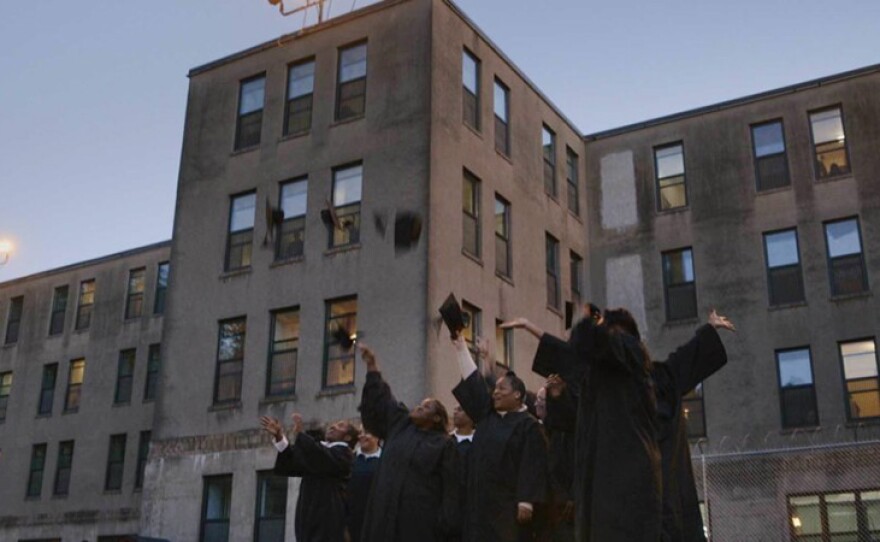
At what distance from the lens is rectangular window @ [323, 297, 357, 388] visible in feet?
67.6

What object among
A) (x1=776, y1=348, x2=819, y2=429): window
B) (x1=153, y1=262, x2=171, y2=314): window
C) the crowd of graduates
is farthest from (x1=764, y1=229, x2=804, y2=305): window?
(x1=153, y1=262, x2=171, y2=314): window

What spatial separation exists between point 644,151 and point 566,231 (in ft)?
11.3

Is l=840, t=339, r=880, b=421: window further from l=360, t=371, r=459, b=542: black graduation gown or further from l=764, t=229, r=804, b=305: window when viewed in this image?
l=360, t=371, r=459, b=542: black graduation gown

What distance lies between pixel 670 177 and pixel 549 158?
3.43m

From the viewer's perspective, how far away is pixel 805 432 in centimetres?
2328

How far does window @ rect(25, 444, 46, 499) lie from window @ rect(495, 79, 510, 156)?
2190cm

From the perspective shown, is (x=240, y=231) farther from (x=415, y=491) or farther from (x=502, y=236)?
(x=415, y=491)

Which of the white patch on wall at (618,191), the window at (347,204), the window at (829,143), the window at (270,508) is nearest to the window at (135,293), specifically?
the window at (347,204)

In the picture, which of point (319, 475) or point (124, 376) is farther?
point (124, 376)

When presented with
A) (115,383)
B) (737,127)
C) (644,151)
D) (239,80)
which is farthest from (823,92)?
(115,383)

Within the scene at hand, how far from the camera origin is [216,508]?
2150 centimetres

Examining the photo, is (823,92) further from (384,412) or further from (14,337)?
(14,337)

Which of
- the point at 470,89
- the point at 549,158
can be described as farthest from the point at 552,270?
the point at 470,89

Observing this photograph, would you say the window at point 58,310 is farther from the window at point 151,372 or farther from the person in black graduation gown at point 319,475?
the person in black graduation gown at point 319,475
